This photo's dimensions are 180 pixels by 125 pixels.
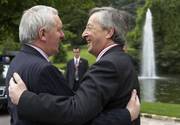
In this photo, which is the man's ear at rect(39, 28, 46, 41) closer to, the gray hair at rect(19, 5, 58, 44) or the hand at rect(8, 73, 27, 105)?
the gray hair at rect(19, 5, 58, 44)

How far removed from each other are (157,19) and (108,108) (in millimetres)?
46127

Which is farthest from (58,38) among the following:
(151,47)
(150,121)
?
(151,47)

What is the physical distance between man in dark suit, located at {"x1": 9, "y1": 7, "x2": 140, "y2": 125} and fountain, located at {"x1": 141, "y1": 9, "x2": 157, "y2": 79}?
121 feet

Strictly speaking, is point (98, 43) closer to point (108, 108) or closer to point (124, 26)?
point (124, 26)

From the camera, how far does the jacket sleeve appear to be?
3172mm

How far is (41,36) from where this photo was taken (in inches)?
135

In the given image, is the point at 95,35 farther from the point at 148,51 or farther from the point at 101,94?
the point at 148,51

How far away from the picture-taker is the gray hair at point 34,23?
3.40 metres

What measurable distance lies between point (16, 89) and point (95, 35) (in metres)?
0.62

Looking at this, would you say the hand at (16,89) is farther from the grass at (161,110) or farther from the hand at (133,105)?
the grass at (161,110)

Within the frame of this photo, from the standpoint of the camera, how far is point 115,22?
3.45 m

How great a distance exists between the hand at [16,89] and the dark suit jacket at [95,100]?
0.12ft

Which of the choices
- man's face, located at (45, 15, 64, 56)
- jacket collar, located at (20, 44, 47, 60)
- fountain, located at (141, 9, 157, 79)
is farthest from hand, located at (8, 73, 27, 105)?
fountain, located at (141, 9, 157, 79)

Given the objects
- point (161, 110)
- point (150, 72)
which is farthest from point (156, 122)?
point (150, 72)
